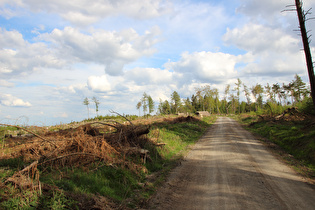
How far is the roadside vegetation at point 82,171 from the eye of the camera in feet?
13.5

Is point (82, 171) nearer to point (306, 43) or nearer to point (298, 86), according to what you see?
point (306, 43)

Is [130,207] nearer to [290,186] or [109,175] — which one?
[109,175]

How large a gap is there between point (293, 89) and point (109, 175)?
6762cm

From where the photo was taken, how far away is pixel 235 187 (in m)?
5.68

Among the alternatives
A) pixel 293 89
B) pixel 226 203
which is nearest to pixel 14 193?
pixel 226 203

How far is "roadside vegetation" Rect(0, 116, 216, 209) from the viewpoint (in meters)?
4.12

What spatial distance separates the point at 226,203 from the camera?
4.73 meters

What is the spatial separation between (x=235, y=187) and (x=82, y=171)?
4738mm

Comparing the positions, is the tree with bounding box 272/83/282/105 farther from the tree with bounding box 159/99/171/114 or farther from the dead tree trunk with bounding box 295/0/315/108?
the dead tree trunk with bounding box 295/0/315/108

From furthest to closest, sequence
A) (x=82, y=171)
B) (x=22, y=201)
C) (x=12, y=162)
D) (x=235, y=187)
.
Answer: (x=12, y=162) < (x=82, y=171) < (x=235, y=187) < (x=22, y=201)

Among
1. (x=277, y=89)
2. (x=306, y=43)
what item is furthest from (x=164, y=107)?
(x=306, y=43)

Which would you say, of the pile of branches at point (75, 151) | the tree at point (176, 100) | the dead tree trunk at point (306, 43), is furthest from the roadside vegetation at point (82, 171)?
the tree at point (176, 100)

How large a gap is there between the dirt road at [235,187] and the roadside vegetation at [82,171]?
0.73 meters

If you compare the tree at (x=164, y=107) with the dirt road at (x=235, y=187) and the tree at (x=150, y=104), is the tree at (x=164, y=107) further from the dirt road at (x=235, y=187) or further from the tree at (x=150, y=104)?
the dirt road at (x=235, y=187)
